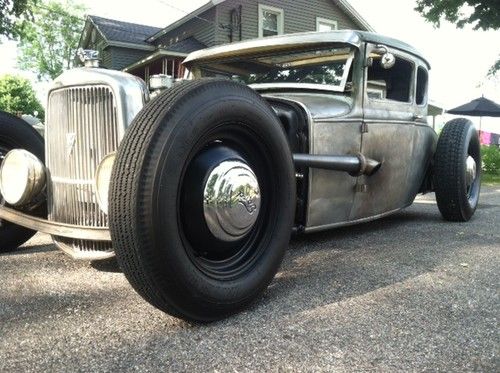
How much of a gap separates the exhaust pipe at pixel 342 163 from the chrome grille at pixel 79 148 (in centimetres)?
101

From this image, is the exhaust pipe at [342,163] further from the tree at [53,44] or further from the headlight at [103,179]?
the tree at [53,44]

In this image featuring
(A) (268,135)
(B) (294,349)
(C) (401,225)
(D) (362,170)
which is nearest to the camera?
(B) (294,349)

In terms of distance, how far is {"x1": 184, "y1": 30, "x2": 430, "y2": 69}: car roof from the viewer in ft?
10.7

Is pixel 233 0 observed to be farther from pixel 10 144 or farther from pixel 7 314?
pixel 7 314

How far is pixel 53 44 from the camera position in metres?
43.4

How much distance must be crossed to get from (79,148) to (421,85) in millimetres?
2974

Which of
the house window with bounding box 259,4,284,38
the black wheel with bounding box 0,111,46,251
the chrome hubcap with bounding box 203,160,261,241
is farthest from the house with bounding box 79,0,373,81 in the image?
the chrome hubcap with bounding box 203,160,261,241

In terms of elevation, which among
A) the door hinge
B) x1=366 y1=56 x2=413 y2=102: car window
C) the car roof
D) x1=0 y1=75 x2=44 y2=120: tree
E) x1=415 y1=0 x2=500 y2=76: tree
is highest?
x1=415 y1=0 x2=500 y2=76: tree

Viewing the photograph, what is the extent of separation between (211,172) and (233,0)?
15794 mm

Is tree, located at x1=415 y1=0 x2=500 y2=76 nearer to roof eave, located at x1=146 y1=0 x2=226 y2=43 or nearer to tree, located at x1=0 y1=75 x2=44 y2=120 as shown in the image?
roof eave, located at x1=146 y1=0 x2=226 y2=43

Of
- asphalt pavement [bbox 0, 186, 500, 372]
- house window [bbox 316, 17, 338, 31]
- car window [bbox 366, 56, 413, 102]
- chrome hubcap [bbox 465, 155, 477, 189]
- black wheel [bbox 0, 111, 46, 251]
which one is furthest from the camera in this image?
house window [bbox 316, 17, 338, 31]

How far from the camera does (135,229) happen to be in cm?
172

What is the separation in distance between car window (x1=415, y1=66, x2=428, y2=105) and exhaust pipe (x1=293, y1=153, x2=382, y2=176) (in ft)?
3.52

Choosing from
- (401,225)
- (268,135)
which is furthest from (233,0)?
(268,135)
